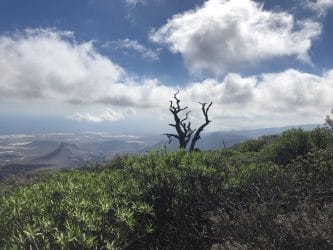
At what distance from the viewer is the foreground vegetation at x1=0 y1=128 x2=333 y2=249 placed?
24.3 feet

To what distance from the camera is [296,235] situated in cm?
712

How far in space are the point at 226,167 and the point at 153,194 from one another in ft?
9.36

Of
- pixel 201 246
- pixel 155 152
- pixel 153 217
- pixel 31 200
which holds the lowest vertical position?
pixel 201 246

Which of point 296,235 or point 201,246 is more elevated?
point 296,235

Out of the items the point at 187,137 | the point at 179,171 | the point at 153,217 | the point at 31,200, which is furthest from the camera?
the point at 187,137

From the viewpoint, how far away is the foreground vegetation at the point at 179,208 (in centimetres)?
741

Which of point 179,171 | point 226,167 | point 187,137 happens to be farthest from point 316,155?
point 187,137

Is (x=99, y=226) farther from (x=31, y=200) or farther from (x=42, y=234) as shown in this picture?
(x=31, y=200)

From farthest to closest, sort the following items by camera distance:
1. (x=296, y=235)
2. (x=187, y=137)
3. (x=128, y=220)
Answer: (x=187, y=137), (x=128, y=220), (x=296, y=235)

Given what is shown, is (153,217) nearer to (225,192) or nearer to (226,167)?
→ (225,192)

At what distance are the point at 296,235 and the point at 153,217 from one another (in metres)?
4.25

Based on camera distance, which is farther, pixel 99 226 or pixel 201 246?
pixel 201 246

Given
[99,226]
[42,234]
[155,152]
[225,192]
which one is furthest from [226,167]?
[42,234]

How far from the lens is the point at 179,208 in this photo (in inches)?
410
